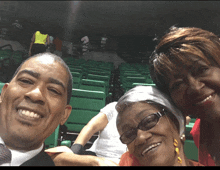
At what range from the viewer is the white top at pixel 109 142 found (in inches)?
26.6

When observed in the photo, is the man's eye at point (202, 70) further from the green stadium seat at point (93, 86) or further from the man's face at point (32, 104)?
the green stadium seat at point (93, 86)

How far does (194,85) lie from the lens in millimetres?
315

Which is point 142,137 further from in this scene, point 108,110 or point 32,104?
point 108,110

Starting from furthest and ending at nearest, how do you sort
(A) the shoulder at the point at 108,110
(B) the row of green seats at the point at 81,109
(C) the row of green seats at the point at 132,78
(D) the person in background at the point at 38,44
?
(C) the row of green seats at the point at 132,78, (A) the shoulder at the point at 108,110, (B) the row of green seats at the point at 81,109, (D) the person in background at the point at 38,44

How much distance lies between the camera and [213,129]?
1.20 ft

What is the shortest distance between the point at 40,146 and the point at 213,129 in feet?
1.26

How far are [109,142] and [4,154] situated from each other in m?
0.46

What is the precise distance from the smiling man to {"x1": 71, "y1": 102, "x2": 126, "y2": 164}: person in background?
0.31m

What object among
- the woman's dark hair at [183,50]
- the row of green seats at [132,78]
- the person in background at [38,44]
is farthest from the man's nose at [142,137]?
the row of green seats at [132,78]

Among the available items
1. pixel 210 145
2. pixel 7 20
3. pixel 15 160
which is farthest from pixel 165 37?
pixel 7 20

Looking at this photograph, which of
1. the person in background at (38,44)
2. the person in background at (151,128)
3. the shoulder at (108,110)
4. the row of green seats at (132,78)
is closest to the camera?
the person in background at (151,128)

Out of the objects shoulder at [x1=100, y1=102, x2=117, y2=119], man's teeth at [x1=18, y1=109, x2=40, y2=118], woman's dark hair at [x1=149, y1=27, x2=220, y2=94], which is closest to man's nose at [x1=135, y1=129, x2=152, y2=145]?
woman's dark hair at [x1=149, y1=27, x2=220, y2=94]

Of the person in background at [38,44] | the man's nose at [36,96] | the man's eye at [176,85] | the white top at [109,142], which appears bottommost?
the white top at [109,142]

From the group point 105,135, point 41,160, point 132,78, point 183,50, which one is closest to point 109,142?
point 105,135
